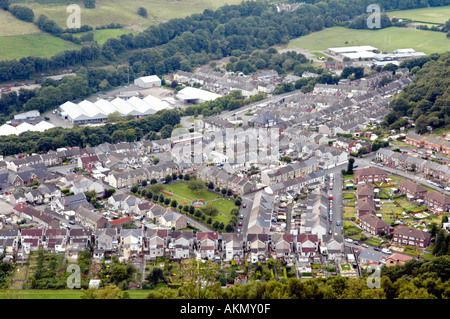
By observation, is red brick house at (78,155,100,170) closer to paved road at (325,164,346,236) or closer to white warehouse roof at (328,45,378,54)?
paved road at (325,164,346,236)

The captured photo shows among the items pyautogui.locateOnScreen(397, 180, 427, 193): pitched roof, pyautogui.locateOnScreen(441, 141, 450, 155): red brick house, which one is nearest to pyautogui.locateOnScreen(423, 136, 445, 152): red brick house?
pyautogui.locateOnScreen(441, 141, 450, 155): red brick house

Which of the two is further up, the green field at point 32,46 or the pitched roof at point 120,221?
the green field at point 32,46

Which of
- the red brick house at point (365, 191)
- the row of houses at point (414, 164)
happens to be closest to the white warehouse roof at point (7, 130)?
the red brick house at point (365, 191)

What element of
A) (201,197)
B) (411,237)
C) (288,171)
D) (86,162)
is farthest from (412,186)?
(86,162)

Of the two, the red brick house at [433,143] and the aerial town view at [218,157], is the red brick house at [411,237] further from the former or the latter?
the red brick house at [433,143]

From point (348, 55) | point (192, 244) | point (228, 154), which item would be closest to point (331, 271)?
point (192, 244)

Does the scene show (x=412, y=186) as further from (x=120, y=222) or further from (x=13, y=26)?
(x=13, y=26)
